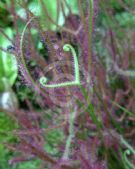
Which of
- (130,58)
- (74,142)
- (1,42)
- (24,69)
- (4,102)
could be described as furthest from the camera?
(1,42)

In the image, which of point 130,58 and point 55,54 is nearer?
point 55,54

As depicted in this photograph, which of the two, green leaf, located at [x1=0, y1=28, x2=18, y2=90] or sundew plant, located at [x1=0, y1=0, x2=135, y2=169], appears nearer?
sundew plant, located at [x1=0, y1=0, x2=135, y2=169]

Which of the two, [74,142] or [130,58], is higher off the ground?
[130,58]

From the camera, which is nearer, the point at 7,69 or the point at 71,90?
the point at 71,90

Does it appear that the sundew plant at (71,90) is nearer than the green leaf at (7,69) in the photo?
Yes

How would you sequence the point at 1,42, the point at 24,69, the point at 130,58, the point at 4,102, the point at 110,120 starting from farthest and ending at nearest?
the point at 1,42, the point at 4,102, the point at 130,58, the point at 110,120, the point at 24,69

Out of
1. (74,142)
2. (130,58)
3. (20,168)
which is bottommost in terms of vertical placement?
(20,168)

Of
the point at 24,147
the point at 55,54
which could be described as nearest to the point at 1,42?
the point at 24,147

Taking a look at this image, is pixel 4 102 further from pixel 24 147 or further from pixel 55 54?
pixel 55 54
